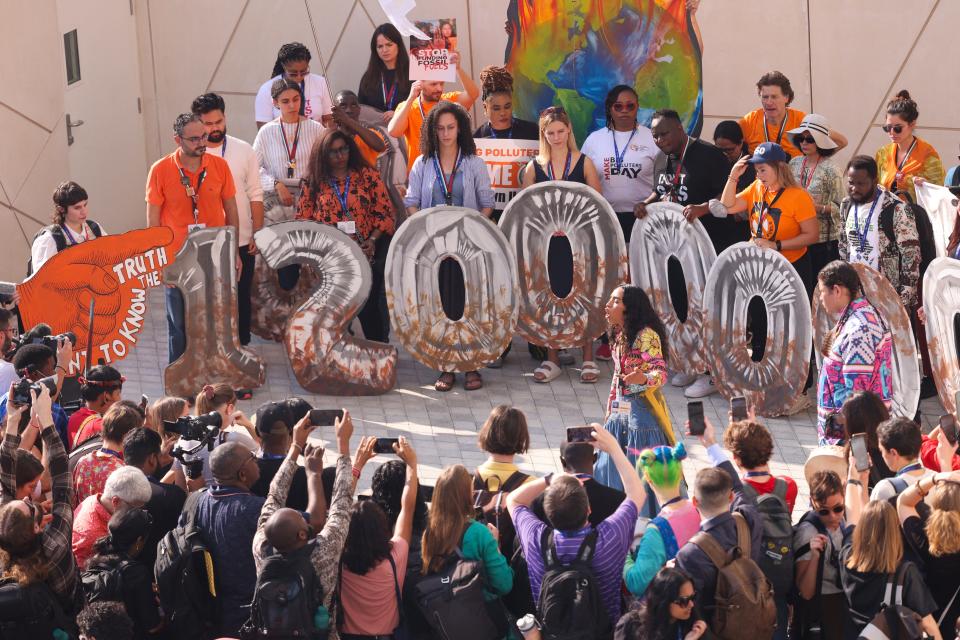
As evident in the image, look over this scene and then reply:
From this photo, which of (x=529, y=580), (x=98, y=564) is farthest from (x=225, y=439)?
(x=529, y=580)

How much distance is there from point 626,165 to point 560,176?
517mm

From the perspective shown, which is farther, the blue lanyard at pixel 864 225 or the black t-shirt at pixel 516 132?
the black t-shirt at pixel 516 132

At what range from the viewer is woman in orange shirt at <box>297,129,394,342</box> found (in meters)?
10.8

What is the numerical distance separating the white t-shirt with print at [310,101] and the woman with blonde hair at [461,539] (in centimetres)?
675

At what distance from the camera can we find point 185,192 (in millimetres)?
10508

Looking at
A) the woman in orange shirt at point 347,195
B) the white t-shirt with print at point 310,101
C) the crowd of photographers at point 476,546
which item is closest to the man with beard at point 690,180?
the woman in orange shirt at point 347,195

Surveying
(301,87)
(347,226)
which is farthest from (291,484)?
(301,87)

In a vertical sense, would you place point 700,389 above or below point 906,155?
below

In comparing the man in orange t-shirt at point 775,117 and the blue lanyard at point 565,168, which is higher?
the man in orange t-shirt at point 775,117

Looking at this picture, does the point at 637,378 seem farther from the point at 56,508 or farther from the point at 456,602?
the point at 56,508

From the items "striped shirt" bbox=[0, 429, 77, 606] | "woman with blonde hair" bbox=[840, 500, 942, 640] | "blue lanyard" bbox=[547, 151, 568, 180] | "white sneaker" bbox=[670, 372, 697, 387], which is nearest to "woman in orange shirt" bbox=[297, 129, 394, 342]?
"blue lanyard" bbox=[547, 151, 568, 180]

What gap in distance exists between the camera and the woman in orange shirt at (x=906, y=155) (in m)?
10.6

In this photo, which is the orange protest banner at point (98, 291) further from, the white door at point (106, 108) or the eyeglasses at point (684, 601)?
the eyeglasses at point (684, 601)

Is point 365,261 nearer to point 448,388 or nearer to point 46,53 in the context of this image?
point 448,388
